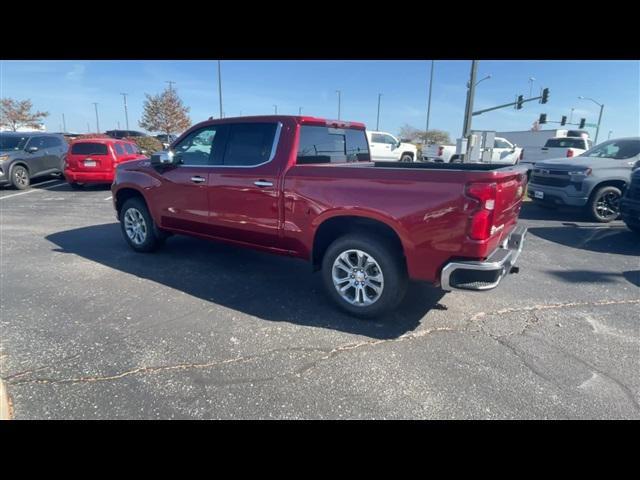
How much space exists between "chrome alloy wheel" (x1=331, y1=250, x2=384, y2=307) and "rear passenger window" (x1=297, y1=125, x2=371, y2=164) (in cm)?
121

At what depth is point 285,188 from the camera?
384cm

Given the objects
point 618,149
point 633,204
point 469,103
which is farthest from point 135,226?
point 469,103

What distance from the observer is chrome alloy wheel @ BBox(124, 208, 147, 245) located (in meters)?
5.50

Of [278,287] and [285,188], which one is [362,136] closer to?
[285,188]

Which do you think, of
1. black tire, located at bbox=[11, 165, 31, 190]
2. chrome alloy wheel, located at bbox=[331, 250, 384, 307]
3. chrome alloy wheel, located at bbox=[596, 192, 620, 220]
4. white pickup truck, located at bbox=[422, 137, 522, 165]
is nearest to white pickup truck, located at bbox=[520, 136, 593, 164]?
white pickup truck, located at bbox=[422, 137, 522, 165]

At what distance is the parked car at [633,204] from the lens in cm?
637

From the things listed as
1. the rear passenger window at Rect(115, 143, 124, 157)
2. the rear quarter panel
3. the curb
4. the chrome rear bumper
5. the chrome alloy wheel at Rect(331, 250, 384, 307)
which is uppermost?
the rear passenger window at Rect(115, 143, 124, 157)

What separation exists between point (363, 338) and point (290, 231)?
4.40 ft

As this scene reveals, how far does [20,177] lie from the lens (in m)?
12.1

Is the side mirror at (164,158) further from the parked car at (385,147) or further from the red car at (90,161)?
the parked car at (385,147)

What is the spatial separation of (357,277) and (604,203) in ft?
24.0

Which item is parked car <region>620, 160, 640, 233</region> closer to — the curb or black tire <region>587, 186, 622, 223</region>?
black tire <region>587, 186, 622, 223</region>

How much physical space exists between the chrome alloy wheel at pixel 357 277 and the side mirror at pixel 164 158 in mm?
2618

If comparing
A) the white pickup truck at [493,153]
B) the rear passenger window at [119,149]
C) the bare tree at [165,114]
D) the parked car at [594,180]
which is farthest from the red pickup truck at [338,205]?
the bare tree at [165,114]
